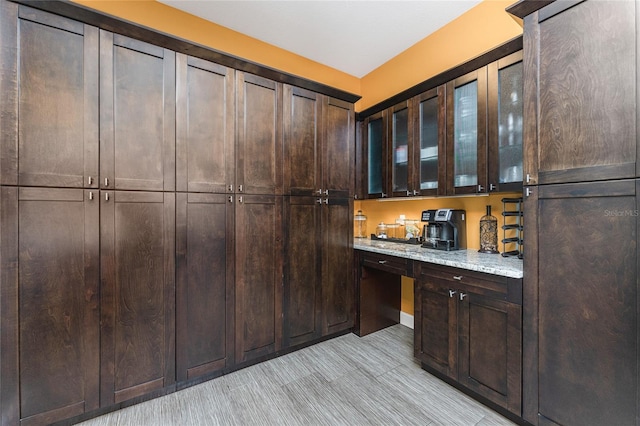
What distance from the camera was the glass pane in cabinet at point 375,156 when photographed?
300 centimetres

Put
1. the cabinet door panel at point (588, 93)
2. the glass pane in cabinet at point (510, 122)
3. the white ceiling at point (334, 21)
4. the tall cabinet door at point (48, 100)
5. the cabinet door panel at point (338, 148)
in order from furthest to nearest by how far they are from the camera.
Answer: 1. the cabinet door panel at point (338, 148)
2. the white ceiling at point (334, 21)
3. the glass pane in cabinet at point (510, 122)
4. the tall cabinet door at point (48, 100)
5. the cabinet door panel at point (588, 93)

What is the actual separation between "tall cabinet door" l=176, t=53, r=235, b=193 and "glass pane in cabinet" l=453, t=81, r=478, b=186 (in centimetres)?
185

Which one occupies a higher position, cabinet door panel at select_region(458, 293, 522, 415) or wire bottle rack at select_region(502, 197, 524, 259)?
wire bottle rack at select_region(502, 197, 524, 259)

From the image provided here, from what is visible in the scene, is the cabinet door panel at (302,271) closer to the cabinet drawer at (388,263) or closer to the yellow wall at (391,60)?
the cabinet drawer at (388,263)

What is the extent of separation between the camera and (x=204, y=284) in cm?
200

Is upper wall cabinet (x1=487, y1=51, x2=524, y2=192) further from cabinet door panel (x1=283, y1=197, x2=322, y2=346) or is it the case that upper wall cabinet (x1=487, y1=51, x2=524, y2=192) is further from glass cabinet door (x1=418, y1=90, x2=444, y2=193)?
cabinet door panel (x1=283, y1=197, x2=322, y2=346)

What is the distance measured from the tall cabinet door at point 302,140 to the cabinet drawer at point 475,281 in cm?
123

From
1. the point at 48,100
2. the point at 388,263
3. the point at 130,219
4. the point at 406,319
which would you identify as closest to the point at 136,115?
the point at 48,100

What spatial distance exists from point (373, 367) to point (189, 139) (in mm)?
2352

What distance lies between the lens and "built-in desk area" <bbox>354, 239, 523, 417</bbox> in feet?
5.29

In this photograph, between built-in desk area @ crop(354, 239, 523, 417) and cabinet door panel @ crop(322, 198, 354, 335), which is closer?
built-in desk area @ crop(354, 239, 523, 417)

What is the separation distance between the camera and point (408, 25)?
2.62 metres

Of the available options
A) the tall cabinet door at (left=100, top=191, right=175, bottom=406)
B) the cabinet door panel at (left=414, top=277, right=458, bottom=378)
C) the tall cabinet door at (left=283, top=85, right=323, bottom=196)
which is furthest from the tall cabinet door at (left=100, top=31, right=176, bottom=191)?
the cabinet door panel at (left=414, top=277, right=458, bottom=378)

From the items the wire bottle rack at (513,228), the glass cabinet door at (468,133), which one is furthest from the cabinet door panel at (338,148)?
the wire bottle rack at (513,228)
